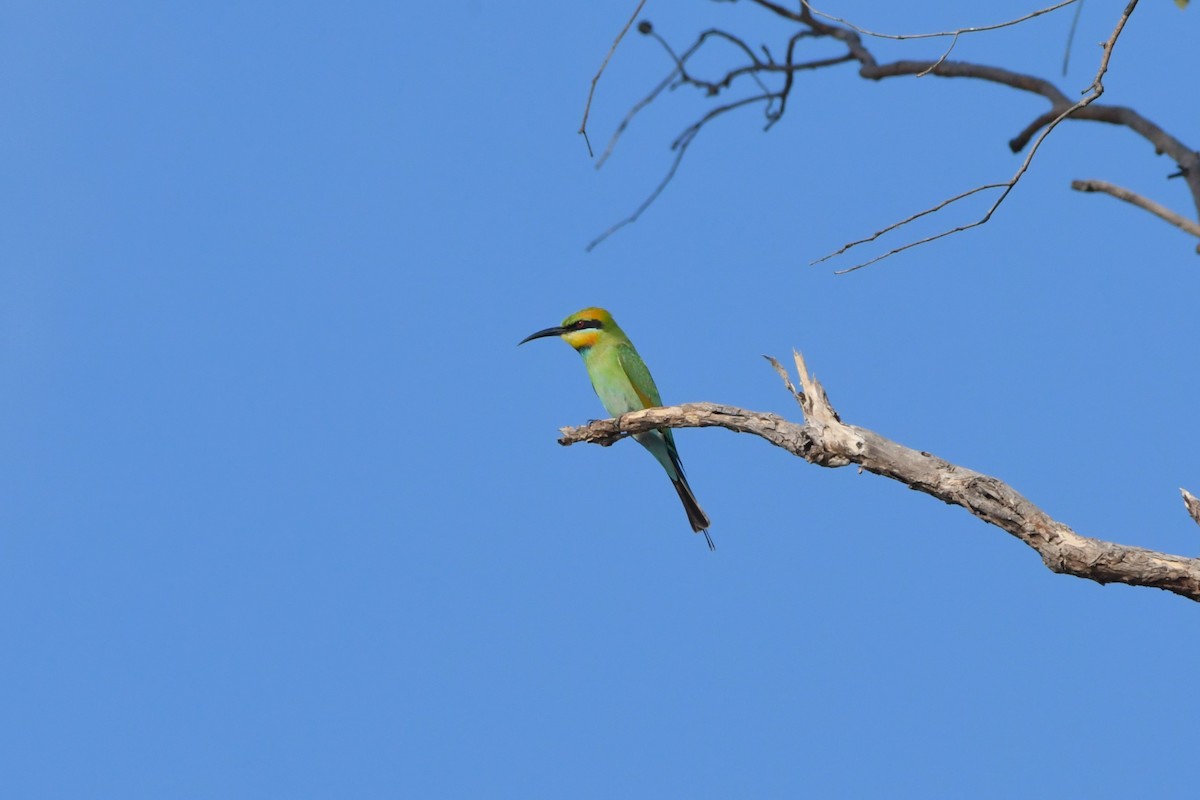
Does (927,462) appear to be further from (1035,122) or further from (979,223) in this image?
(1035,122)

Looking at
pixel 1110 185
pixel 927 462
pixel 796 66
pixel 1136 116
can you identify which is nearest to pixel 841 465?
pixel 927 462

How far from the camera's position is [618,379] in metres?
6.20

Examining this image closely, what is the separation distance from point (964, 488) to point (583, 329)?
137 inches

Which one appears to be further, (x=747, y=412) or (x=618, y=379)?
(x=618, y=379)

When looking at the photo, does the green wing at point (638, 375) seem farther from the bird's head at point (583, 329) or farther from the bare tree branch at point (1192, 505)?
the bare tree branch at point (1192, 505)

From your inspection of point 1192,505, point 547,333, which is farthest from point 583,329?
point 1192,505

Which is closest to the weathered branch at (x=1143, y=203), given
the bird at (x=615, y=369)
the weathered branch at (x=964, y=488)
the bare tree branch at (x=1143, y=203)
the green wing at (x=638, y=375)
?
the bare tree branch at (x=1143, y=203)

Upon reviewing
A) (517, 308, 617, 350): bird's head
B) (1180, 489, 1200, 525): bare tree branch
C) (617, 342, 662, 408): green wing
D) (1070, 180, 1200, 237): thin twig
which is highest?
(517, 308, 617, 350): bird's head

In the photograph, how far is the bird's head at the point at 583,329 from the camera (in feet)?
21.0

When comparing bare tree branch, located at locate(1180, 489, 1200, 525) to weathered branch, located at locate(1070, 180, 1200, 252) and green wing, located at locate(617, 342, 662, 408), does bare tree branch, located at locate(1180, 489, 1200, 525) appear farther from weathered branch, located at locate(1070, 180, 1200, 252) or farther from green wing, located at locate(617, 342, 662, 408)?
green wing, located at locate(617, 342, 662, 408)

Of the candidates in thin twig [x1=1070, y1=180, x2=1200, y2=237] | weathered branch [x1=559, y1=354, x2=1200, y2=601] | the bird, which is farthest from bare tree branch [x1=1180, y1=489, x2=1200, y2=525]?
the bird

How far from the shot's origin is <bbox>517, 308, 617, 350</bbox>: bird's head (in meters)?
6.41

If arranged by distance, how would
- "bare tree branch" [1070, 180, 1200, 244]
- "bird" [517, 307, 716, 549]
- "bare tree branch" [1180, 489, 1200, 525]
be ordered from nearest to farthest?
"bare tree branch" [1180, 489, 1200, 525] < "bare tree branch" [1070, 180, 1200, 244] < "bird" [517, 307, 716, 549]

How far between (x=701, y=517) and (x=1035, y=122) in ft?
6.95
